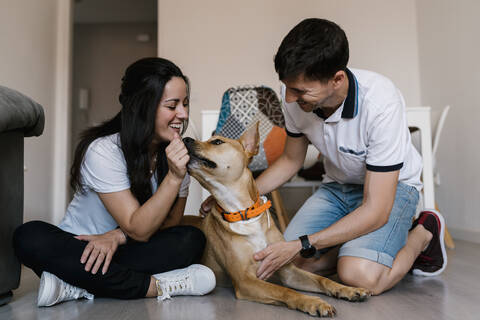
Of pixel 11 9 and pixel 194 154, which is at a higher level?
pixel 11 9

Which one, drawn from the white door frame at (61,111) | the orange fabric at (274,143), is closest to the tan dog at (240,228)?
the orange fabric at (274,143)

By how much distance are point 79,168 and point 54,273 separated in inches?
14.5

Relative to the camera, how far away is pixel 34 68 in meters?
3.00

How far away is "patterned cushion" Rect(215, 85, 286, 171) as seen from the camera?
2.21 metres

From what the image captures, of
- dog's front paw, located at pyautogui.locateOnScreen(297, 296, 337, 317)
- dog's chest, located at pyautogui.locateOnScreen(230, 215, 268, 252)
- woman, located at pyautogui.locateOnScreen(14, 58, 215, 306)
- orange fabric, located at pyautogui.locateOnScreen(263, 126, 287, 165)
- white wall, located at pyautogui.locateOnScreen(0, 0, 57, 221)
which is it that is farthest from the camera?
Result: white wall, located at pyautogui.locateOnScreen(0, 0, 57, 221)

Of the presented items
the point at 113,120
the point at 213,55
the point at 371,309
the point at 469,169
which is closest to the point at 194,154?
the point at 113,120

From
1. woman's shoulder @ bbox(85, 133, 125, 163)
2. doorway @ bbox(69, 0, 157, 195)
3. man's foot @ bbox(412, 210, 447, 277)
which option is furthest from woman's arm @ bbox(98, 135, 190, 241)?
doorway @ bbox(69, 0, 157, 195)

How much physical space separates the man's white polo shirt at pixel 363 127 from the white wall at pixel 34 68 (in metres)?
1.97

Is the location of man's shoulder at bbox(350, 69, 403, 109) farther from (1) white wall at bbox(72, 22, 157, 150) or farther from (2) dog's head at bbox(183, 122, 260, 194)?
(1) white wall at bbox(72, 22, 157, 150)

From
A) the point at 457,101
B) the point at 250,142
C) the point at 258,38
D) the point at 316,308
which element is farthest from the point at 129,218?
the point at 258,38

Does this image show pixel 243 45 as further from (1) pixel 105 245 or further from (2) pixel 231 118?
(1) pixel 105 245

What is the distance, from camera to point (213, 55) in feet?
13.5

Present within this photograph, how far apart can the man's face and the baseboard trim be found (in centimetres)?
216

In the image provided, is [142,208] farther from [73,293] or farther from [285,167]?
[285,167]
